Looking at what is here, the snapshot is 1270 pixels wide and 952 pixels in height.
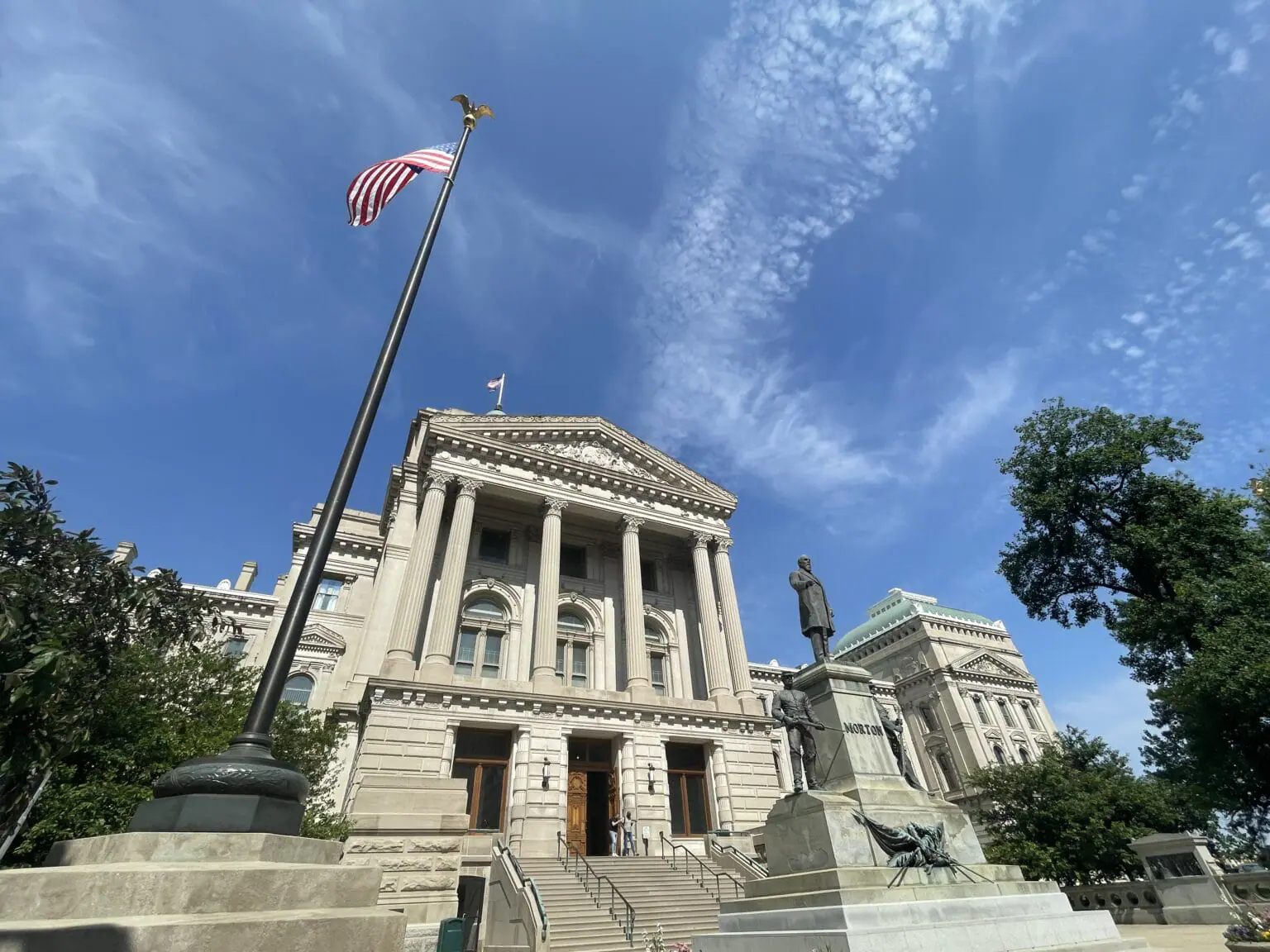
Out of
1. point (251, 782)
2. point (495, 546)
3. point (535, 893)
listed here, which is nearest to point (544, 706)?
point (535, 893)

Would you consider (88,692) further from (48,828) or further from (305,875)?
(305,875)

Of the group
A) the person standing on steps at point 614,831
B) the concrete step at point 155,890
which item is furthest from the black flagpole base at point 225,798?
the person standing on steps at point 614,831

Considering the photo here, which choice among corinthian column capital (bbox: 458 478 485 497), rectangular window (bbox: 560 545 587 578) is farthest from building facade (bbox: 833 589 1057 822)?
corinthian column capital (bbox: 458 478 485 497)

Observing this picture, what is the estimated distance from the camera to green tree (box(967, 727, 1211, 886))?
65.5ft

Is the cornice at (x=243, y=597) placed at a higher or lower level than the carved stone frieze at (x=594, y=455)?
lower

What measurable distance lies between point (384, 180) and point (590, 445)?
2188 cm

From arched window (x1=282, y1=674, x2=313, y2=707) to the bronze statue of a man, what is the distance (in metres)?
23.9

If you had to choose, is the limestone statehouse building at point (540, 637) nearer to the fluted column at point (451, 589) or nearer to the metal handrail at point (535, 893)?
the fluted column at point (451, 589)

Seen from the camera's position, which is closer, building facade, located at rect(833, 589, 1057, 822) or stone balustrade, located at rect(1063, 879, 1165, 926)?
stone balustrade, located at rect(1063, 879, 1165, 926)

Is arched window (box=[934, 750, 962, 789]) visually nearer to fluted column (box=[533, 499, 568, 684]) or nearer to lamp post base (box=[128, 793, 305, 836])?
fluted column (box=[533, 499, 568, 684])

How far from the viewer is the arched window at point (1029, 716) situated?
160ft

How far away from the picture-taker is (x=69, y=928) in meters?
2.88

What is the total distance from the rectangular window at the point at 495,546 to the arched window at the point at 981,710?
129ft

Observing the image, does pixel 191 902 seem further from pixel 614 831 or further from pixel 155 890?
pixel 614 831
